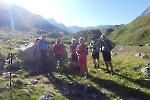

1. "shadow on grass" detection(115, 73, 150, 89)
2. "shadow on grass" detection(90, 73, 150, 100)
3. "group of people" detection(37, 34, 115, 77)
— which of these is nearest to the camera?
"shadow on grass" detection(90, 73, 150, 100)

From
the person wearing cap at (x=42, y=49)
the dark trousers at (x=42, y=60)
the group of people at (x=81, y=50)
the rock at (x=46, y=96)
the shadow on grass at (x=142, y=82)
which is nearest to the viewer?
the rock at (x=46, y=96)

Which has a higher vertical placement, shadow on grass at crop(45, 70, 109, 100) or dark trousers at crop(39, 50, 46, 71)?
dark trousers at crop(39, 50, 46, 71)

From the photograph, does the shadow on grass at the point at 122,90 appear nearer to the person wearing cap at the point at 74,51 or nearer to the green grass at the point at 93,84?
the green grass at the point at 93,84

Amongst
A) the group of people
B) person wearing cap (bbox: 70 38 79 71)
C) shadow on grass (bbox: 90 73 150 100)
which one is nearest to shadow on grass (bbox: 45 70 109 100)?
shadow on grass (bbox: 90 73 150 100)

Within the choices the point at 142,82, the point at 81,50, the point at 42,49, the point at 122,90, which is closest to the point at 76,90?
the point at 122,90

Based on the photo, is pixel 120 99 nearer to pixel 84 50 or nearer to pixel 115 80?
pixel 115 80

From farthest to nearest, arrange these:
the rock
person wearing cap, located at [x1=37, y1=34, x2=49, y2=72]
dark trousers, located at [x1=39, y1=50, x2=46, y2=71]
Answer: dark trousers, located at [x1=39, y1=50, x2=46, y2=71]
person wearing cap, located at [x1=37, y1=34, x2=49, y2=72]
the rock

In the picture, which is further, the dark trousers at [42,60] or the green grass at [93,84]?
the dark trousers at [42,60]

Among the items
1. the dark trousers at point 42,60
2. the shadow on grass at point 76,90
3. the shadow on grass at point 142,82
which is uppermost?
the dark trousers at point 42,60

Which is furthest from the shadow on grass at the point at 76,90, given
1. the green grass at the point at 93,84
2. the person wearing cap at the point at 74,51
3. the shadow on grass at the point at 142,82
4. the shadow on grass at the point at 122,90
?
the shadow on grass at the point at 142,82

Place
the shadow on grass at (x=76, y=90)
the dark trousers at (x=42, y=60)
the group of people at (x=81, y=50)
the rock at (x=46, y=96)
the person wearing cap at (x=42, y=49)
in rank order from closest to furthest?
the rock at (x=46, y=96) < the shadow on grass at (x=76, y=90) < the group of people at (x=81, y=50) < the person wearing cap at (x=42, y=49) < the dark trousers at (x=42, y=60)

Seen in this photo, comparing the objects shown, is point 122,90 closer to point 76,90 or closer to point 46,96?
point 76,90

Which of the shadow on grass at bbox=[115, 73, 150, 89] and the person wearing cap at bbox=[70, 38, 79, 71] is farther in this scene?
the person wearing cap at bbox=[70, 38, 79, 71]

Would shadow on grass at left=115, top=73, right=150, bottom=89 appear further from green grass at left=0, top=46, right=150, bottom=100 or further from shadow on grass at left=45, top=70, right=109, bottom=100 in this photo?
shadow on grass at left=45, top=70, right=109, bottom=100
